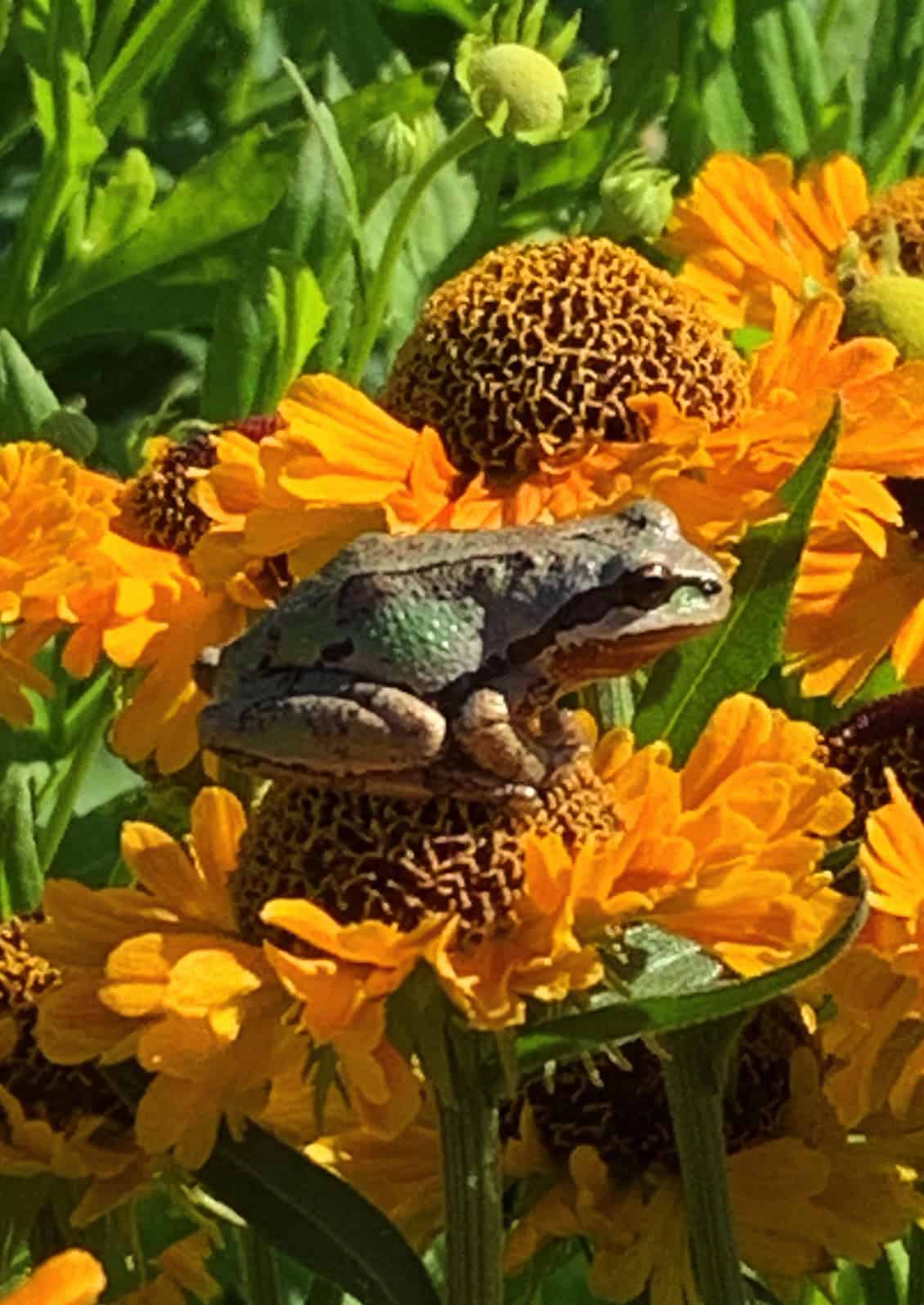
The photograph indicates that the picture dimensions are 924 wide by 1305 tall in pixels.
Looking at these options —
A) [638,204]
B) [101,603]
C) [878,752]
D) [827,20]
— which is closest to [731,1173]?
[878,752]

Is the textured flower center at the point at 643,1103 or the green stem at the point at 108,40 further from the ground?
the green stem at the point at 108,40

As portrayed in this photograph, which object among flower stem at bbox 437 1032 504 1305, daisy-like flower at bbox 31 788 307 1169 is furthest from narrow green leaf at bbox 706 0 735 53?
flower stem at bbox 437 1032 504 1305

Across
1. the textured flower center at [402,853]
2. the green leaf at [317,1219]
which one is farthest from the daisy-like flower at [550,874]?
the green leaf at [317,1219]

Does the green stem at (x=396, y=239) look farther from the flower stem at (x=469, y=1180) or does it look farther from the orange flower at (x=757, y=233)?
Answer: the flower stem at (x=469, y=1180)

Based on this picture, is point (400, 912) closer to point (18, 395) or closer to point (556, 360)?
point (556, 360)

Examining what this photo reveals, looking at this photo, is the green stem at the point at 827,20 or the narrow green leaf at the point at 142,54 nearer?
the narrow green leaf at the point at 142,54

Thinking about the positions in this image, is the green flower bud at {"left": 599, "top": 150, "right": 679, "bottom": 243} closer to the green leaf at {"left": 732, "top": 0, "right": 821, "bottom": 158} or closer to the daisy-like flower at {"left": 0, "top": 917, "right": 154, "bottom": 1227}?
the green leaf at {"left": 732, "top": 0, "right": 821, "bottom": 158}
